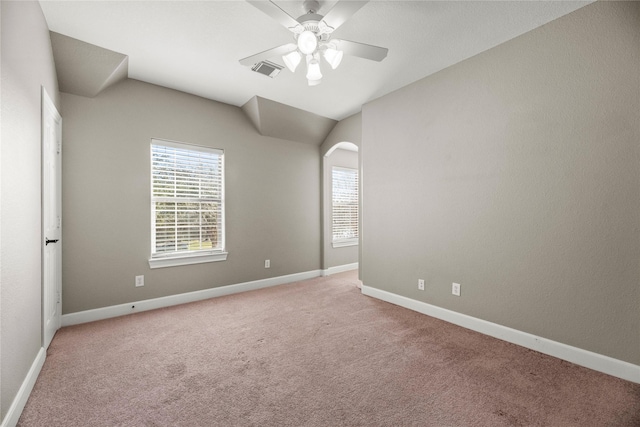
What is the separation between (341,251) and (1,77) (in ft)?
15.3

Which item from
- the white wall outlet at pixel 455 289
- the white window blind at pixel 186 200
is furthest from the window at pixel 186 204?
the white wall outlet at pixel 455 289

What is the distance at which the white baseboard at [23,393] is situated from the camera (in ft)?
4.71

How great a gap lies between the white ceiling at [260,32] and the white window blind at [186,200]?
90 cm

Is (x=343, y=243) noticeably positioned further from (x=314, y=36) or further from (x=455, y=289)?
(x=314, y=36)

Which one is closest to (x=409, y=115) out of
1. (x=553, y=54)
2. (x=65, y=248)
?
(x=553, y=54)

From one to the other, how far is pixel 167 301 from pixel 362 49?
348 cm

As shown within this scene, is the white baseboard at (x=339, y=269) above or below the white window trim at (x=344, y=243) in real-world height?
below

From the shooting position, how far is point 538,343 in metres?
2.29

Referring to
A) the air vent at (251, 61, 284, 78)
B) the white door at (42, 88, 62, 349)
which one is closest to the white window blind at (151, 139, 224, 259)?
the white door at (42, 88, 62, 349)

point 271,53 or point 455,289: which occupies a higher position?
point 271,53

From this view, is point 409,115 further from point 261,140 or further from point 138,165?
point 138,165

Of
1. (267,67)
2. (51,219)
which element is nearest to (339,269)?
(267,67)

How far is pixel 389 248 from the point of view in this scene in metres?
3.56

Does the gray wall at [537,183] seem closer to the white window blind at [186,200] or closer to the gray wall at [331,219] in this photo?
the gray wall at [331,219]
